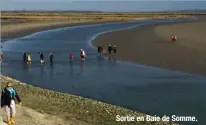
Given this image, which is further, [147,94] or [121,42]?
[121,42]

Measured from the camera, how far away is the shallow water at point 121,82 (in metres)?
20.9

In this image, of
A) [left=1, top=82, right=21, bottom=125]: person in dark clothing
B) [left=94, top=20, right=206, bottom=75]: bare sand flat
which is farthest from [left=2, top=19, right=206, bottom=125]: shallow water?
[left=1, top=82, right=21, bottom=125]: person in dark clothing

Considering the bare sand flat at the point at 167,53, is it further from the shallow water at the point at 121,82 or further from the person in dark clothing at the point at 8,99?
the person in dark clothing at the point at 8,99

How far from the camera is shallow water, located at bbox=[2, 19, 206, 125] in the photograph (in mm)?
20906

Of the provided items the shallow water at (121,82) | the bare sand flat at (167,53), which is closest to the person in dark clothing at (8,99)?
the shallow water at (121,82)

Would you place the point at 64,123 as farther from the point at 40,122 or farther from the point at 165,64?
the point at 165,64

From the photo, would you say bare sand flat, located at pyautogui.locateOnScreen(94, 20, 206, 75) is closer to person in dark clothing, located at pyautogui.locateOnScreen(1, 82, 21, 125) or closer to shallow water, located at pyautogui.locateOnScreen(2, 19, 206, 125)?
shallow water, located at pyautogui.locateOnScreen(2, 19, 206, 125)

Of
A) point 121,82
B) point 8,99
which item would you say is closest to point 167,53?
point 121,82

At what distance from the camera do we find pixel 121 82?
2686cm

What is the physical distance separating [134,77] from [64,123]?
13339 mm

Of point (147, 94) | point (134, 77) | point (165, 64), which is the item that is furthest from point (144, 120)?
point (165, 64)

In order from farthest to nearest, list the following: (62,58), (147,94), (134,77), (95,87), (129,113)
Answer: (62,58) < (134,77) < (95,87) < (147,94) < (129,113)

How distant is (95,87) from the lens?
25.5 meters

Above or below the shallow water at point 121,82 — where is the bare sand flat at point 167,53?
above
